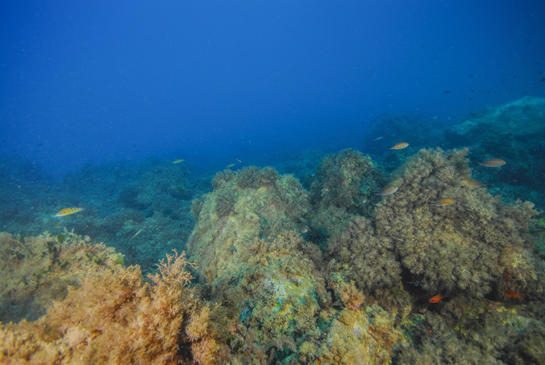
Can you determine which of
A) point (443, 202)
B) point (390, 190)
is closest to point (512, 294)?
point (443, 202)

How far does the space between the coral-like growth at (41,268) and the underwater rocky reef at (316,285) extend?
26 millimetres

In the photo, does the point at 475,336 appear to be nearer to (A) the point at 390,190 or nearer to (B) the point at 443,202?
(B) the point at 443,202

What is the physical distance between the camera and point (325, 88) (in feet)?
569

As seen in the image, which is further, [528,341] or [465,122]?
[465,122]

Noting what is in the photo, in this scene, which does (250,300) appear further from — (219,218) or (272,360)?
(219,218)

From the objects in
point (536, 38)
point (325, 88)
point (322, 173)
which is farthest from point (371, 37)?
point (322, 173)

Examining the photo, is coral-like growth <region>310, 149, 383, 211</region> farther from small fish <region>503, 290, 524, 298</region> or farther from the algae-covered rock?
small fish <region>503, 290, 524, 298</region>

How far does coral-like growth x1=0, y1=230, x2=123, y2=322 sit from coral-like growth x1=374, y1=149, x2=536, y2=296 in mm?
6337

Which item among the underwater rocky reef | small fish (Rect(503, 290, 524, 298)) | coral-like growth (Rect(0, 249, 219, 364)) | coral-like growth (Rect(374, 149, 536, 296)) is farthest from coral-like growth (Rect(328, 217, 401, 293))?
coral-like growth (Rect(0, 249, 219, 364))

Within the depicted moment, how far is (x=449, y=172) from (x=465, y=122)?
69.1 ft

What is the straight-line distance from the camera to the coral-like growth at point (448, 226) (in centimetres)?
363

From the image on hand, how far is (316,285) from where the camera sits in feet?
12.5

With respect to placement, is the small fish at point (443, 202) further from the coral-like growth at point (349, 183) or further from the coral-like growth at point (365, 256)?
the coral-like growth at point (349, 183)

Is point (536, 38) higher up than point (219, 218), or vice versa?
point (536, 38)
